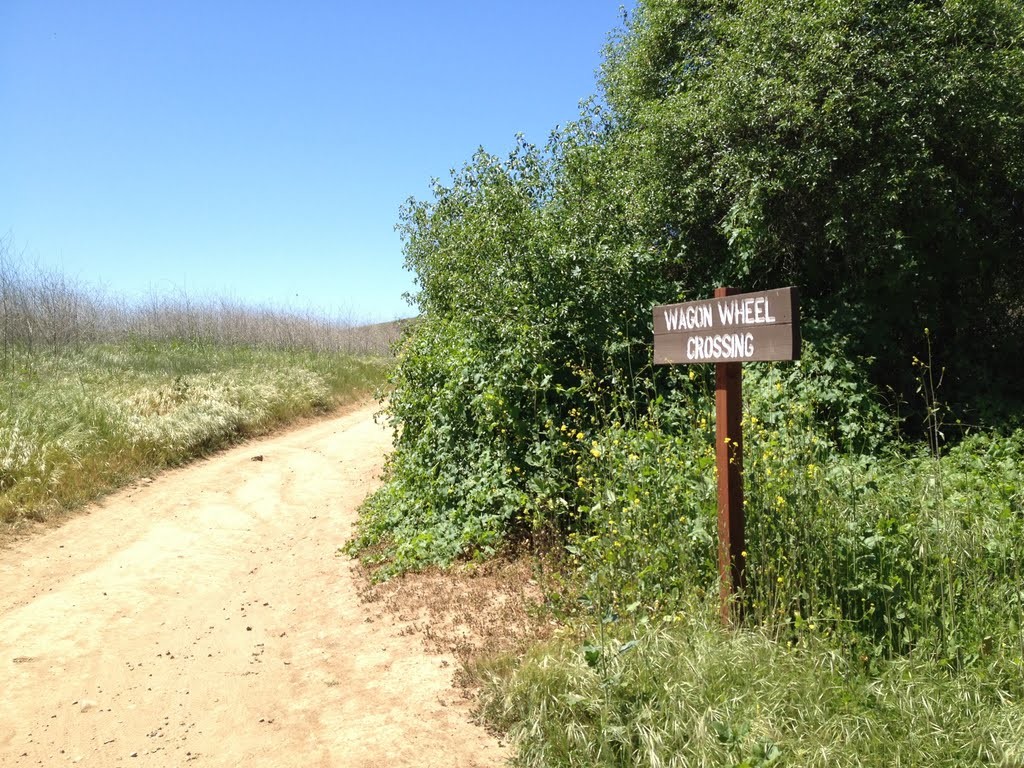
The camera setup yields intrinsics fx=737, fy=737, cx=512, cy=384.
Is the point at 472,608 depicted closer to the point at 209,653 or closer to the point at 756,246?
the point at 209,653

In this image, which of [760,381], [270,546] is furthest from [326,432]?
[760,381]

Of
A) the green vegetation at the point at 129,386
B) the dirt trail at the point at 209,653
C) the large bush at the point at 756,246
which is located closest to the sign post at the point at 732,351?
the dirt trail at the point at 209,653

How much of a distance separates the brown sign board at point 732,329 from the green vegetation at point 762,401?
73cm

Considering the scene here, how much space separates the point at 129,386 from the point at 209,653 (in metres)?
9.17

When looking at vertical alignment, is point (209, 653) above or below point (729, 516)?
below

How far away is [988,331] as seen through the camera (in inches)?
353

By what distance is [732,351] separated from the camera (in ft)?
12.4

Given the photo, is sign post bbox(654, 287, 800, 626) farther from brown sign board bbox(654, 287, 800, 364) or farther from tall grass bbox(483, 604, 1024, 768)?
tall grass bbox(483, 604, 1024, 768)

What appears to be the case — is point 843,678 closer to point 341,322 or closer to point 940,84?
point 940,84

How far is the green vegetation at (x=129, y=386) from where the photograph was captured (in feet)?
28.9

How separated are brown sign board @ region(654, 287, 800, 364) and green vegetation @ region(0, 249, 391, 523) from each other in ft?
23.7

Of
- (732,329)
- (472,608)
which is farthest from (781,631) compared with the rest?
(472,608)

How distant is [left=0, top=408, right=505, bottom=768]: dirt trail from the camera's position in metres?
3.74

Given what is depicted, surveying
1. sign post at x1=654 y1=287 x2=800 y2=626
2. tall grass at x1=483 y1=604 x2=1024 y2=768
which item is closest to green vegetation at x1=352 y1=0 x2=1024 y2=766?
tall grass at x1=483 y1=604 x2=1024 y2=768
